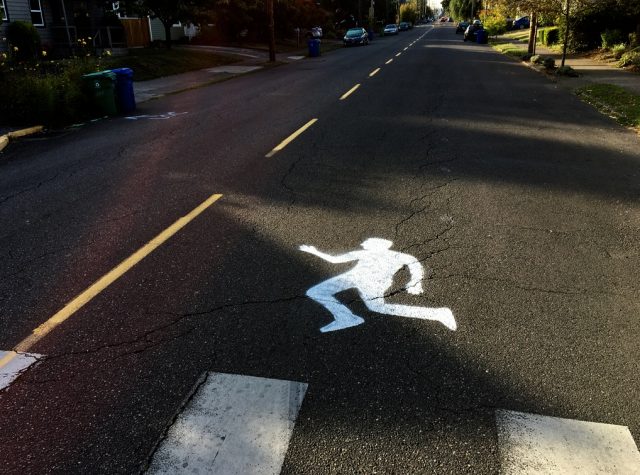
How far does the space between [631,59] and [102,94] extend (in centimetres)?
2013

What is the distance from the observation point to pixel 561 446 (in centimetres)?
280

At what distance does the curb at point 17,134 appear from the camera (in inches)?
428

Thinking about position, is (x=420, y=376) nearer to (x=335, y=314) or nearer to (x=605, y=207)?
(x=335, y=314)

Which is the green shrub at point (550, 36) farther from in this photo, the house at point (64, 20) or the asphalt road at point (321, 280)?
the asphalt road at point (321, 280)

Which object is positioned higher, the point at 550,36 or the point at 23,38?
the point at 23,38

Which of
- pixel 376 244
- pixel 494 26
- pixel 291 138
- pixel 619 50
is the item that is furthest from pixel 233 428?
pixel 494 26

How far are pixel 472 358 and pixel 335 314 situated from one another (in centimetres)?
107

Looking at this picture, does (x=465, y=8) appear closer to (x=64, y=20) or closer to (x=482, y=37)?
(x=482, y=37)

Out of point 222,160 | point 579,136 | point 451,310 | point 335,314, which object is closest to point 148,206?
point 222,160

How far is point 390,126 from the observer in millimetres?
11312

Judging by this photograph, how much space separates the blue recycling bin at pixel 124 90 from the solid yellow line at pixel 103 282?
9.62 m

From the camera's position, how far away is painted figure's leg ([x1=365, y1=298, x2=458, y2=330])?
4.02m

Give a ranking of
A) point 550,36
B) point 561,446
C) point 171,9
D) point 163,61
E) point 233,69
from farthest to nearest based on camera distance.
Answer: point 550,36 < point 171,9 < point 233,69 < point 163,61 < point 561,446

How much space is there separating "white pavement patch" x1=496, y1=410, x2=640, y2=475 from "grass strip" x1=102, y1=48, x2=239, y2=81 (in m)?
19.5
